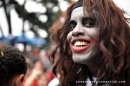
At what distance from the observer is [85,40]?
89.1 inches

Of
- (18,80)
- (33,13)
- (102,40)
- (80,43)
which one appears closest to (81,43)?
(80,43)

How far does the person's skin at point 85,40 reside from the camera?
2250 millimetres

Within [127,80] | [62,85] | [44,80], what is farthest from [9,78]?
[44,80]

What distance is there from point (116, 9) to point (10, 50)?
2.65 feet

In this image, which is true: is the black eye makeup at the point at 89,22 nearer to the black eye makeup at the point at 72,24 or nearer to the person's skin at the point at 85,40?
the person's skin at the point at 85,40

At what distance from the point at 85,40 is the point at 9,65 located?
1.83 ft

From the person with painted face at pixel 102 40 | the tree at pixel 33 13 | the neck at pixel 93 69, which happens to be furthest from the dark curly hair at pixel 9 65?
the tree at pixel 33 13

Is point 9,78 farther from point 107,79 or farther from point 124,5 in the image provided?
point 124,5

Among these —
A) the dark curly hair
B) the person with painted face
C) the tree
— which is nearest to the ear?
the dark curly hair

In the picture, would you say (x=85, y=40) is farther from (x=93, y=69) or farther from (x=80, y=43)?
(x=93, y=69)

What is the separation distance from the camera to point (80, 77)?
8.21 feet

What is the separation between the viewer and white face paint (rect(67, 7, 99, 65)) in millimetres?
2250

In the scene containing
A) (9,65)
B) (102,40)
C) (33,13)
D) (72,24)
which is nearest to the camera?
(9,65)

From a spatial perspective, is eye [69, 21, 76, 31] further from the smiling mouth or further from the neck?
the neck
